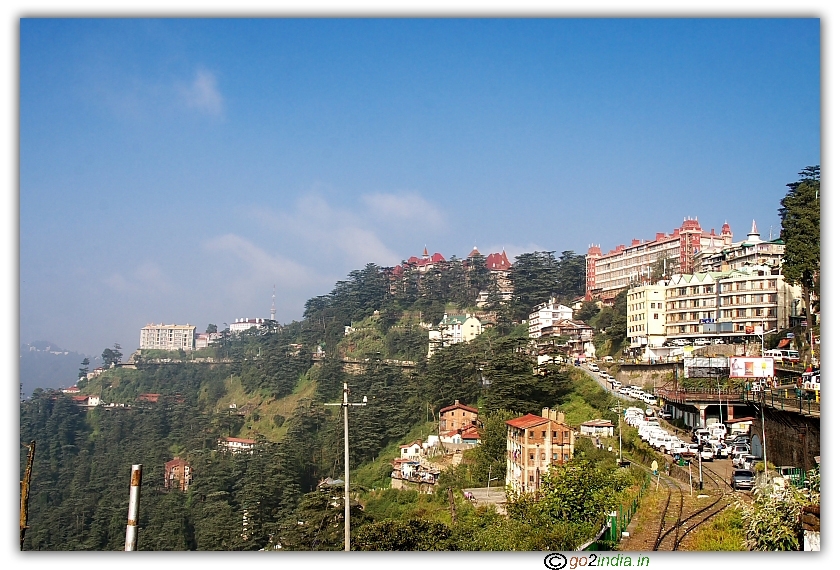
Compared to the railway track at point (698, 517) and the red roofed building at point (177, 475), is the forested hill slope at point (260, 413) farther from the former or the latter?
the railway track at point (698, 517)

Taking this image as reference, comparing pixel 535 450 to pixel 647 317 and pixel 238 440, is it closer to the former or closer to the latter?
pixel 647 317

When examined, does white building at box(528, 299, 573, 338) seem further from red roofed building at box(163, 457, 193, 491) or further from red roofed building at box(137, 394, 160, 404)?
red roofed building at box(137, 394, 160, 404)

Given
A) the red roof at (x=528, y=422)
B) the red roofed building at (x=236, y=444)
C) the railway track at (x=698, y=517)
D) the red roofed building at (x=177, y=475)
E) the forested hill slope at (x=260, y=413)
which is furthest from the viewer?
the red roofed building at (x=236, y=444)

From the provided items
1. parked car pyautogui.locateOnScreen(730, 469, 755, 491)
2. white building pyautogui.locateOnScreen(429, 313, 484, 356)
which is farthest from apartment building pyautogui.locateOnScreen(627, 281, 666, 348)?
parked car pyautogui.locateOnScreen(730, 469, 755, 491)

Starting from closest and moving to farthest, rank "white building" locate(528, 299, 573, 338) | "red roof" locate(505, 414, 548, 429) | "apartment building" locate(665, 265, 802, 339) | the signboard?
1. "red roof" locate(505, 414, 548, 429)
2. the signboard
3. "apartment building" locate(665, 265, 802, 339)
4. "white building" locate(528, 299, 573, 338)

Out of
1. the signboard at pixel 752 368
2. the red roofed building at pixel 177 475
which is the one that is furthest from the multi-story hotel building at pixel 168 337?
the signboard at pixel 752 368

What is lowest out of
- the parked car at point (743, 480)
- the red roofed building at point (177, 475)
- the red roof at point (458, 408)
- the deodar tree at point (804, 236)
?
the red roofed building at point (177, 475)

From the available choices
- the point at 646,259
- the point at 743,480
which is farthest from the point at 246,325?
the point at 743,480
